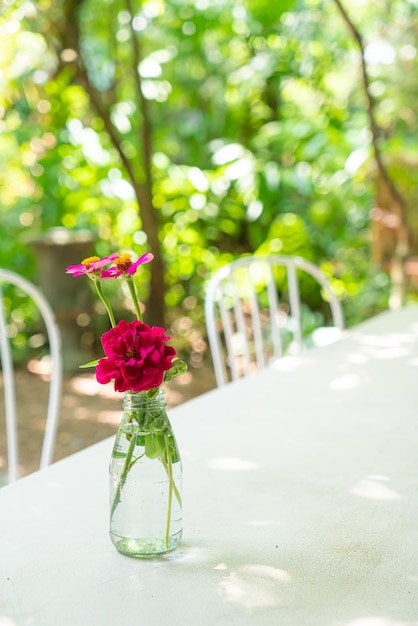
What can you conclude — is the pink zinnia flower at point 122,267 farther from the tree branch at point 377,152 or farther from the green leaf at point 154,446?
the tree branch at point 377,152

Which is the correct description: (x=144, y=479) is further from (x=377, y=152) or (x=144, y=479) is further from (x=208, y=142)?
(x=208, y=142)

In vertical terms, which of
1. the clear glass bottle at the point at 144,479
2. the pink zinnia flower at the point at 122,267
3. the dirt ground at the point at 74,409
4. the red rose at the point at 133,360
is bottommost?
the dirt ground at the point at 74,409

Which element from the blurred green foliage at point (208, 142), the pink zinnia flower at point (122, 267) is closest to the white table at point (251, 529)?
the pink zinnia flower at point (122, 267)

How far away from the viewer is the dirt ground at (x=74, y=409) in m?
3.54

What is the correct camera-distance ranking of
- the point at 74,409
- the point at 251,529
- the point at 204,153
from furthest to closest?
the point at 204,153 → the point at 74,409 → the point at 251,529

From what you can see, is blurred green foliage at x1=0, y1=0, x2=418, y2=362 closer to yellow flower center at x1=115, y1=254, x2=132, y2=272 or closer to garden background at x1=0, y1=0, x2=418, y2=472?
garden background at x1=0, y1=0, x2=418, y2=472

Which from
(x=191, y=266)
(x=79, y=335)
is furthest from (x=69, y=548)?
(x=191, y=266)

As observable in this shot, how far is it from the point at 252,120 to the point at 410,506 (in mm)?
4582

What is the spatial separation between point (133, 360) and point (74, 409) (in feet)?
10.6

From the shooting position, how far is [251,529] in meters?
1.01

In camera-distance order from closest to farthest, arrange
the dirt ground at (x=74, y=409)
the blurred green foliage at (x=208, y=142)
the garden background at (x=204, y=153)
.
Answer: the dirt ground at (x=74, y=409) < the garden background at (x=204, y=153) < the blurred green foliage at (x=208, y=142)

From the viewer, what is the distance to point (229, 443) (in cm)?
132

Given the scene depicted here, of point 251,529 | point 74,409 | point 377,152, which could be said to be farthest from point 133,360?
point 377,152

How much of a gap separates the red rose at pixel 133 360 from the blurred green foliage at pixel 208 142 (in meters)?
Result: 3.95
